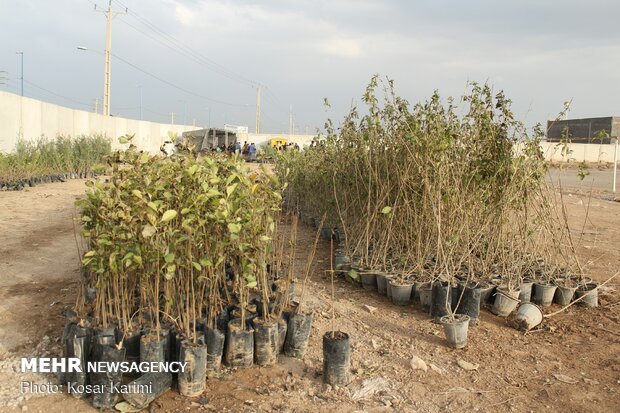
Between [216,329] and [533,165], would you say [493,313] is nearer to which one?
[533,165]

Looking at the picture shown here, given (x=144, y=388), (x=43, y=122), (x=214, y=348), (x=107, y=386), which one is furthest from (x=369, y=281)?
(x=43, y=122)

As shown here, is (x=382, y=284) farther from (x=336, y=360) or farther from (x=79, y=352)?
(x=79, y=352)

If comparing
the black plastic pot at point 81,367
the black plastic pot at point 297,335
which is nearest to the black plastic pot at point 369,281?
the black plastic pot at point 297,335

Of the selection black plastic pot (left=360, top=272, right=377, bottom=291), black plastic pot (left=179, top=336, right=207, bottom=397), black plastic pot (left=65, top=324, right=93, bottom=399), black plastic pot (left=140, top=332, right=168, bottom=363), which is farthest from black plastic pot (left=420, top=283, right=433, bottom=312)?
black plastic pot (left=65, top=324, right=93, bottom=399)

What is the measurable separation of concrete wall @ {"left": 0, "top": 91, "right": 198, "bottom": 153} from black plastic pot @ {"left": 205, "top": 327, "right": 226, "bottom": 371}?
6517 millimetres

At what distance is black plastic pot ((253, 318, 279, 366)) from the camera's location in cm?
268

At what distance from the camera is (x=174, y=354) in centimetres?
254

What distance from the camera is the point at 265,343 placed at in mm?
2686

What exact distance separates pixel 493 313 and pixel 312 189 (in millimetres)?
3704

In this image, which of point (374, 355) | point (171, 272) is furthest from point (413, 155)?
point (171, 272)

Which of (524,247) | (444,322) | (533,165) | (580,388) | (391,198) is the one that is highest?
(533,165)

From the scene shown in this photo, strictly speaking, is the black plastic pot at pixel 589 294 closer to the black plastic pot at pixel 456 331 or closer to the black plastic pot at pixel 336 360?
the black plastic pot at pixel 456 331

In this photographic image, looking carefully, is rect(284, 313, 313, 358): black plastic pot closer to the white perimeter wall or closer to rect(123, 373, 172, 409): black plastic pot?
rect(123, 373, 172, 409): black plastic pot

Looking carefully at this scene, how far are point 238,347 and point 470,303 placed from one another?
1.63 metres
